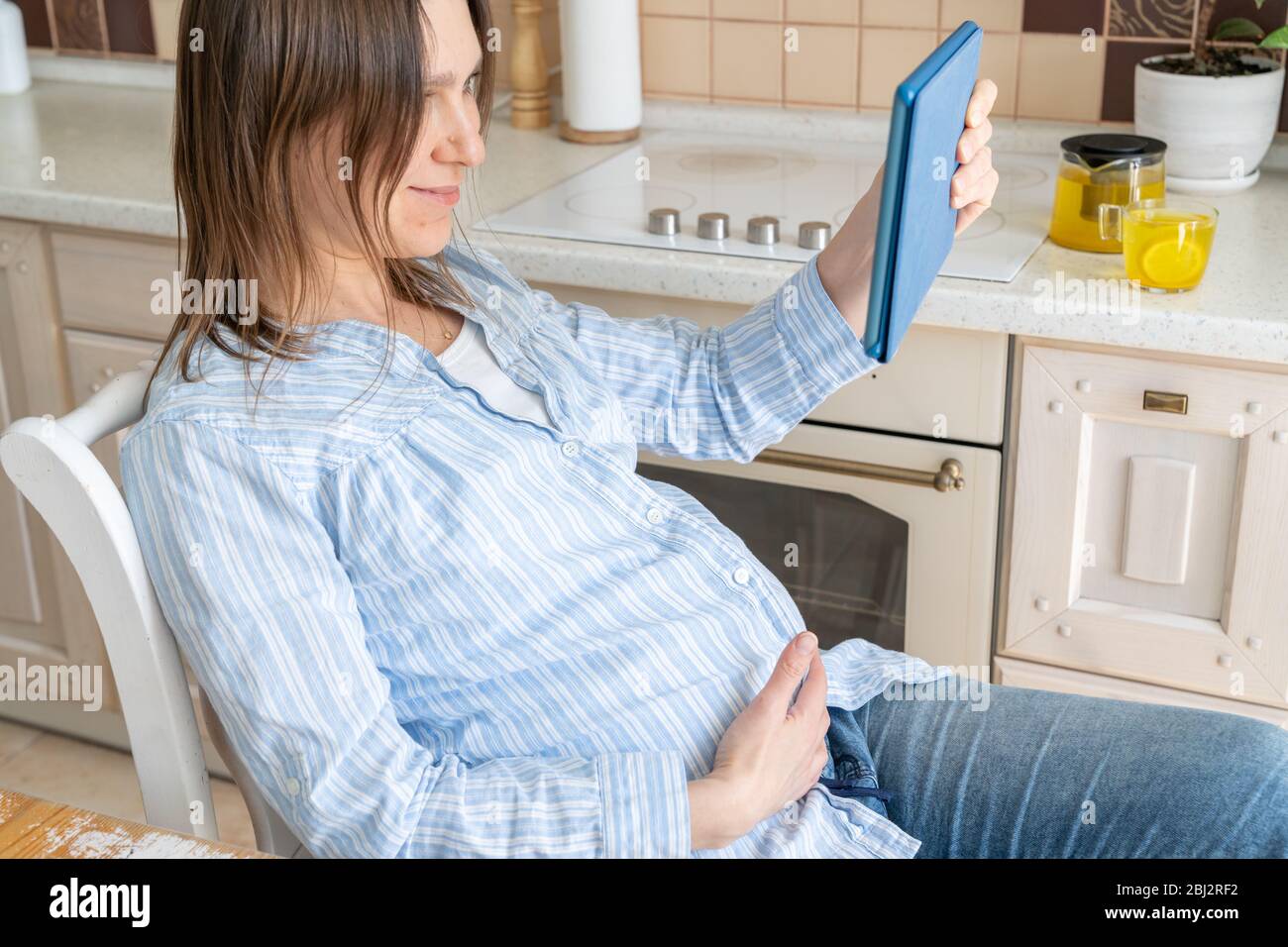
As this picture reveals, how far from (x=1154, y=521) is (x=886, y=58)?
77 cm

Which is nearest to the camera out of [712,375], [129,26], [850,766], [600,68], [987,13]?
[850,766]

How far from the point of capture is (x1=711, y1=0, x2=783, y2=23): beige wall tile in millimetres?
1900

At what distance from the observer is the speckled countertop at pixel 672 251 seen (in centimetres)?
129

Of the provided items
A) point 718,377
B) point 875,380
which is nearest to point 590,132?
point 875,380

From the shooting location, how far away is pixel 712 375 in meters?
1.21

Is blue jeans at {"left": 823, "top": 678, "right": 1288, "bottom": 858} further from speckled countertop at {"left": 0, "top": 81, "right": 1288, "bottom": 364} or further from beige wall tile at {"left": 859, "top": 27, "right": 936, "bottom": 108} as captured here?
beige wall tile at {"left": 859, "top": 27, "right": 936, "bottom": 108}

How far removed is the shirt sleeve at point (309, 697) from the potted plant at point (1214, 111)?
1.05 m

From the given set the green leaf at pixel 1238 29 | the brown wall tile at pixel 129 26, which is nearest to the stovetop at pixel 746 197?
the green leaf at pixel 1238 29

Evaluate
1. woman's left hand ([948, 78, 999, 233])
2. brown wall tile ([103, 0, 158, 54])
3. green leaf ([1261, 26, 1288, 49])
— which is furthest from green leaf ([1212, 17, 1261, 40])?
brown wall tile ([103, 0, 158, 54])

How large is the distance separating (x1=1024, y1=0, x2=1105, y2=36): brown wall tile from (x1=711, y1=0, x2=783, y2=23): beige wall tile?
0.33m

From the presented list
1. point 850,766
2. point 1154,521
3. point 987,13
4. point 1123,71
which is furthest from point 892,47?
point 850,766

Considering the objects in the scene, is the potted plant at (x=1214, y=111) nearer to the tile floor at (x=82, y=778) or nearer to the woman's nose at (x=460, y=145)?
the woman's nose at (x=460, y=145)

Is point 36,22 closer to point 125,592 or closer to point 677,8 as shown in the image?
point 677,8

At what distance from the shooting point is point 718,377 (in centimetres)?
121
